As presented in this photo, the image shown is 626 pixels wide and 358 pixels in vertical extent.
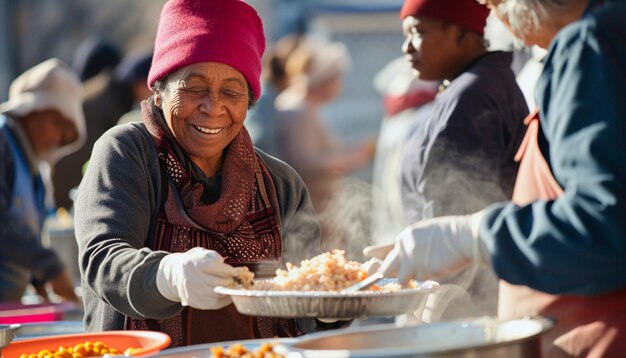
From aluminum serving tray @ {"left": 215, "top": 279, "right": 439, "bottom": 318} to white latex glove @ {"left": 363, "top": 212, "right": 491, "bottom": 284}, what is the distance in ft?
0.58

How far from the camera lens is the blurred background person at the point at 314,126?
21.5 ft

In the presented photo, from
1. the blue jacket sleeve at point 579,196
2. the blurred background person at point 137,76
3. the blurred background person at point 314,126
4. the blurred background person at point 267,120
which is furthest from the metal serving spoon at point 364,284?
the blurred background person at point 137,76

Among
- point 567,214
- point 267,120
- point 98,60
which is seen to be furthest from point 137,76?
point 567,214

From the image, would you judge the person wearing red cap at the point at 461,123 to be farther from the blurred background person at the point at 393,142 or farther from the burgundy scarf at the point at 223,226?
the blurred background person at the point at 393,142

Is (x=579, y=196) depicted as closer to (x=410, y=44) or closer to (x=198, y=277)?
(x=198, y=277)

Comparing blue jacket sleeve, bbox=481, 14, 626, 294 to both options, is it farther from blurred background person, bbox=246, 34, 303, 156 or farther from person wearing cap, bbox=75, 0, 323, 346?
blurred background person, bbox=246, 34, 303, 156

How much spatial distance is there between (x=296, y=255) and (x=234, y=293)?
2.60ft

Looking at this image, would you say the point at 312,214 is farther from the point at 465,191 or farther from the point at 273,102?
the point at 273,102

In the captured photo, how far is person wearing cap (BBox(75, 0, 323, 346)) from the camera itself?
102 inches

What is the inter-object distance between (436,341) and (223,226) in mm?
916

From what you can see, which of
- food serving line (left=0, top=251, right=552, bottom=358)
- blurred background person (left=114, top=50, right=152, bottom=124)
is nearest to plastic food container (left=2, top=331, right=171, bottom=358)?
food serving line (left=0, top=251, right=552, bottom=358)

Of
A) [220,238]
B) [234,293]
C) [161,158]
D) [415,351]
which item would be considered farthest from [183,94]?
[415,351]

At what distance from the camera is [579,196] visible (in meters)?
1.87

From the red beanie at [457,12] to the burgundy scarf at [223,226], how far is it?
1.47 meters
